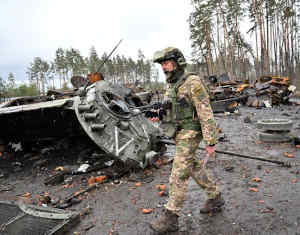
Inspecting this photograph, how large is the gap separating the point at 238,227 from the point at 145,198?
5.14ft

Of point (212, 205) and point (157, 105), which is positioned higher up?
point (157, 105)

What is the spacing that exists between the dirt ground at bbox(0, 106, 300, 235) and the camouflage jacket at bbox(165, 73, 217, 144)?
1202mm

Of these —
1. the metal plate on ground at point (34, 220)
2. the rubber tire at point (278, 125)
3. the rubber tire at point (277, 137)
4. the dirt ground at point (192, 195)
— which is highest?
the rubber tire at point (278, 125)

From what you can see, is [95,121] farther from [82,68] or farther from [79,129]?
[82,68]

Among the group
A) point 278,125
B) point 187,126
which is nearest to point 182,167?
point 187,126

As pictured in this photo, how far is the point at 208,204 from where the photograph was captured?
3148 mm

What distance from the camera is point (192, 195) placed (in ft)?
12.6

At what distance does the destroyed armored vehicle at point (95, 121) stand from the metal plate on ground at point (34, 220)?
1527 mm

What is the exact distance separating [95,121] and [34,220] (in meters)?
2.28

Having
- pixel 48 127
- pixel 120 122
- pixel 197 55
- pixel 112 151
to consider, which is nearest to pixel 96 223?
pixel 112 151

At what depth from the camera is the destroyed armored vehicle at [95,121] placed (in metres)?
4.74

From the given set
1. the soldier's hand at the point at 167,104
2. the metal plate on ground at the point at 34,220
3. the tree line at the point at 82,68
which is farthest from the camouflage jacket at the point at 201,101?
the tree line at the point at 82,68

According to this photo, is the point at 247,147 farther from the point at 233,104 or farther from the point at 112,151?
the point at 233,104

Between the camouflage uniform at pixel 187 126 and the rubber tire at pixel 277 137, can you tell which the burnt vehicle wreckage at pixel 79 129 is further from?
the camouflage uniform at pixel 187 126
